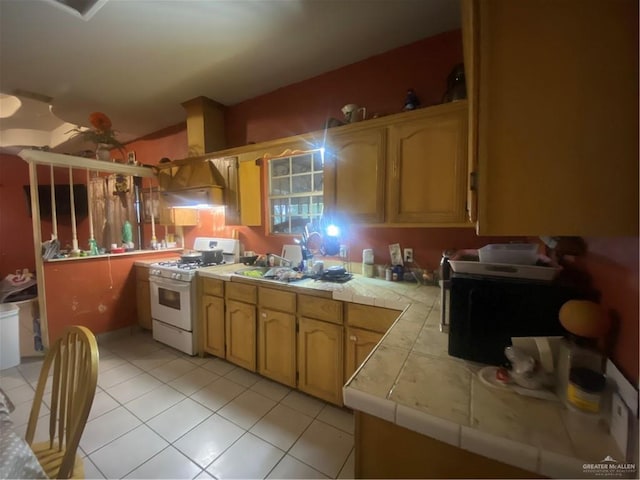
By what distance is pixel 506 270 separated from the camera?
94cm

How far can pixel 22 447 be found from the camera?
2.30ft

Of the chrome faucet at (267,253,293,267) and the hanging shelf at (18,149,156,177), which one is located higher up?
the hanging shelf at (18,149,156,177)

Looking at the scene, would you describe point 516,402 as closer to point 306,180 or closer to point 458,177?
point 458,177

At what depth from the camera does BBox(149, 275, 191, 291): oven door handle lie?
101 inches


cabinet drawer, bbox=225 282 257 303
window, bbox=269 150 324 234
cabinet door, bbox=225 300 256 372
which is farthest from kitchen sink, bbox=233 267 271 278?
window, bbox=269 150 324 234

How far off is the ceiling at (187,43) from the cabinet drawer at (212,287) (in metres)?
1.95

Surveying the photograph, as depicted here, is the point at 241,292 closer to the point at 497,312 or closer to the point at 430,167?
the point at 430,167

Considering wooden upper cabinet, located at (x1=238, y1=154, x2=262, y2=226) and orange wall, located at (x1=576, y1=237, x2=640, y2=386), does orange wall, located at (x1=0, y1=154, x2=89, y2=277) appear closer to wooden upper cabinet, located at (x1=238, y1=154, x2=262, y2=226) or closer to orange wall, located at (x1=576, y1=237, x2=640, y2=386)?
wooden upper cabinet, located at (x1=238, y1=154, x2=262, y2=226)

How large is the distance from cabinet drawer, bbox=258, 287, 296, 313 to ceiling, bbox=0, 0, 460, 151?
195 cm

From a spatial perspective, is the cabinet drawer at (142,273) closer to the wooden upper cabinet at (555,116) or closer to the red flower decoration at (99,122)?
the red flower decoration at (99,122)

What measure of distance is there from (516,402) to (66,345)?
1676 mm

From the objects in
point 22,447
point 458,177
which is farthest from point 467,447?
point 458,177

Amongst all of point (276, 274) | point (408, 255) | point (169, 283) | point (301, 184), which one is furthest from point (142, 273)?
point (408, 255)

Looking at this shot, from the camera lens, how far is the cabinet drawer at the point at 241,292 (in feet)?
7.23
